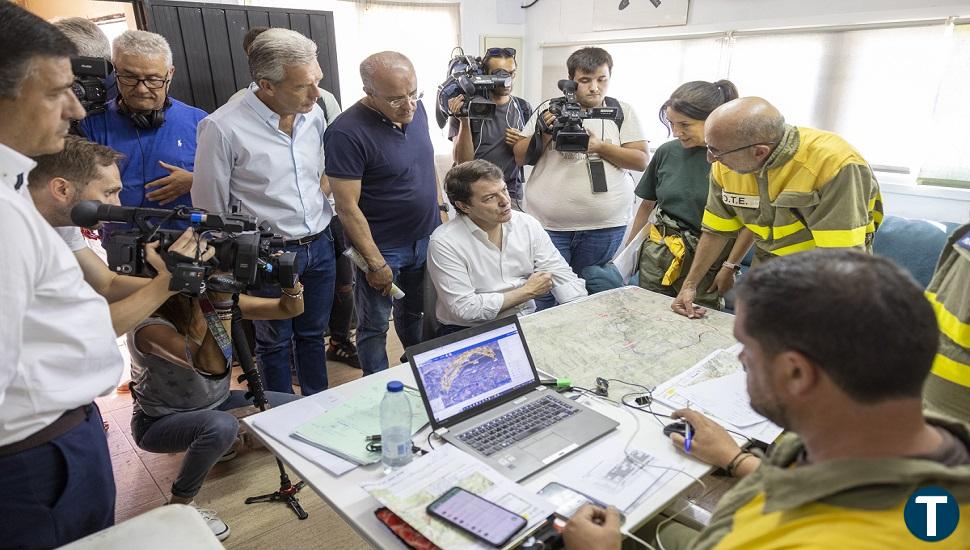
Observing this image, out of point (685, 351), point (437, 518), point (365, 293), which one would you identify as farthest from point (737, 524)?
point (365, 293)

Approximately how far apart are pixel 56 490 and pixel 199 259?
0.60 meters

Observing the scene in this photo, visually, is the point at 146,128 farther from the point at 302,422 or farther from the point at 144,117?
the point at 302,422

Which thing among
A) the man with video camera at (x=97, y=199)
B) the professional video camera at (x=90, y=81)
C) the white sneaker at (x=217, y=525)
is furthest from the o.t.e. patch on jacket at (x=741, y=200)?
the professional video camera at (x=90, y=81)

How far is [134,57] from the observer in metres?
2.22

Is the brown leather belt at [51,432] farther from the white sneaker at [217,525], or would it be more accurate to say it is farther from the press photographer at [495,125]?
the press photographer at [495,125]

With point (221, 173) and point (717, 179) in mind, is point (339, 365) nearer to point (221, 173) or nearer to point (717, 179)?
point (221, 173)

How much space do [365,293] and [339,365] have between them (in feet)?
3.57

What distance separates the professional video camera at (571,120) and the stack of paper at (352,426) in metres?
1.60

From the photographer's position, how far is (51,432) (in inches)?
47.1

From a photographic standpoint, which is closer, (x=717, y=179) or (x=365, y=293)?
(x=717, y=179)

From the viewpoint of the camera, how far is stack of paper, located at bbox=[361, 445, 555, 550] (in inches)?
42.7

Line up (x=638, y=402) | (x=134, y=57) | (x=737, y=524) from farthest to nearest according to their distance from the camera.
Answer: (x=134, y=57) → (x=638, y=402) → (x=737, y=524)

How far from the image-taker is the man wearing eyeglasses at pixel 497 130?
9.87ft

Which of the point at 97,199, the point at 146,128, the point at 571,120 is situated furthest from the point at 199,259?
the point at 571,120
